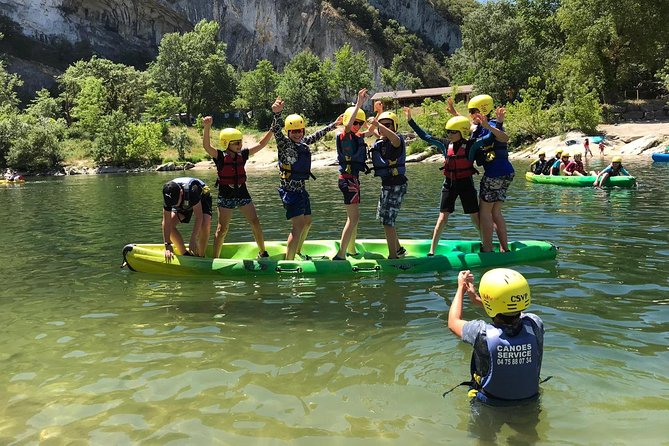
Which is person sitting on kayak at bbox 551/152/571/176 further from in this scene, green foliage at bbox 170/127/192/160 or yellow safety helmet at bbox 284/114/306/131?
green foliage at bbox 170/127/192/160

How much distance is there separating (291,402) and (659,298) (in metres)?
5.28

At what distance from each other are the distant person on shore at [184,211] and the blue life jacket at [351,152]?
8.20ft

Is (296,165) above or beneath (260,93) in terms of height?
beneath

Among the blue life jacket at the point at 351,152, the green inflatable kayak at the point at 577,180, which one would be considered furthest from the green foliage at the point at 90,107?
the blue life jacket at the point at 351,152

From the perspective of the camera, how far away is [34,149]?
55.6m

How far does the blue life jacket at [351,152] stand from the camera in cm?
875

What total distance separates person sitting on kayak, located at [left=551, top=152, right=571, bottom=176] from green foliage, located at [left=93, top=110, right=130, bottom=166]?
48403 millimetres

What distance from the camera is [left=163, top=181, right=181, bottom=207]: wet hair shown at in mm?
8938

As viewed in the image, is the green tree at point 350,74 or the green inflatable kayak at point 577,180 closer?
the green inflatable kayak at point 577,180

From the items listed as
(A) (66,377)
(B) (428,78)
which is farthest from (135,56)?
(A) (66,377)

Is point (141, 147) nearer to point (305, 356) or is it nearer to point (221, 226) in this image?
point (221, 226)

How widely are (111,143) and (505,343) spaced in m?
61.2

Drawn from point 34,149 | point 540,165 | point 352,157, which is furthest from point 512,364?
point 34,149

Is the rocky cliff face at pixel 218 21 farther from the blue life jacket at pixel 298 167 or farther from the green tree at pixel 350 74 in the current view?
the blue life jacket at pixel 298 167
